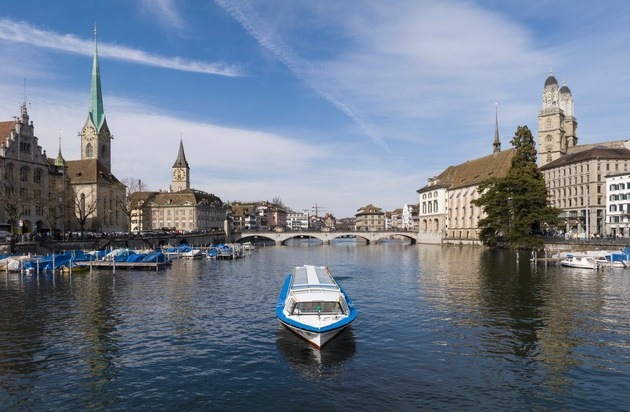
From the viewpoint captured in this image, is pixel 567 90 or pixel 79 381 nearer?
pixel 79 381

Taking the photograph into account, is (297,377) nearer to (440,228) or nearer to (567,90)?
(440,228)

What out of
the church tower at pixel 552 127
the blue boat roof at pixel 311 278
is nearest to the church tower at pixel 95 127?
the blue boat roof at pixel 311 278

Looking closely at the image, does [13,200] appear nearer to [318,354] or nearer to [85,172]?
[85,172]

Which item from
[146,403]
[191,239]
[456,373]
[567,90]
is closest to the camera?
[146,403]

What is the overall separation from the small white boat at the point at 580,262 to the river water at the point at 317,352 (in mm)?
20427

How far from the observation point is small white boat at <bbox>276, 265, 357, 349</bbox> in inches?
1066

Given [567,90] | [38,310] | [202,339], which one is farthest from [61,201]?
[567,90]

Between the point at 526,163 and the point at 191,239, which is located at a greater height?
the point at 526,163

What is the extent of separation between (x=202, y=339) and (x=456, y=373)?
14.5 metres

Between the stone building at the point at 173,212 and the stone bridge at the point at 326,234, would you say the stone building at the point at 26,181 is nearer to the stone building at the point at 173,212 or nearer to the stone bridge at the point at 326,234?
the stone building at the point at 173,212

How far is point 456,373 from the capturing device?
917 inches

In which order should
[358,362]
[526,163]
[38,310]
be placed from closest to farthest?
1. [358,362]
2. [38,310]
3. [526,163]

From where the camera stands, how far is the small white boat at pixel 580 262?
67875mm

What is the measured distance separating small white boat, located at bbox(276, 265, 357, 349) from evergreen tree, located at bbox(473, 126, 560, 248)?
65738mm
